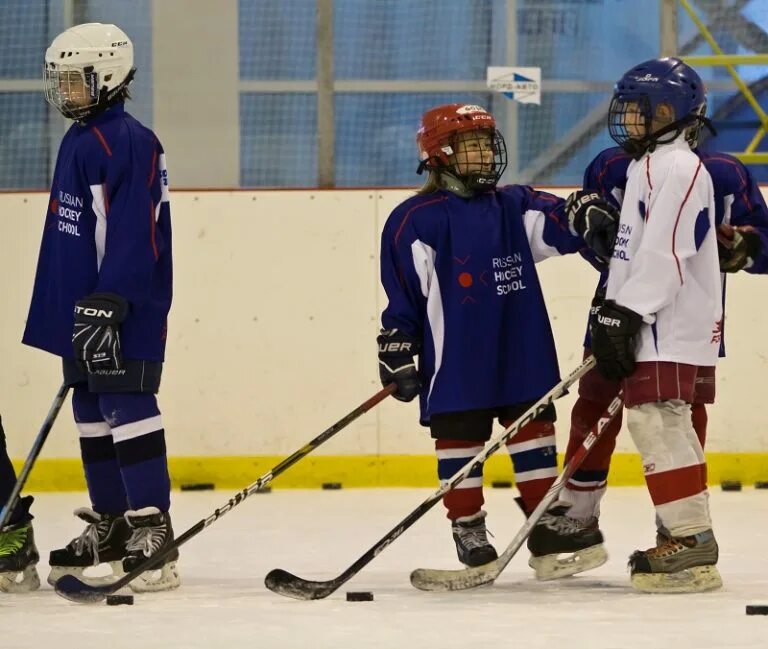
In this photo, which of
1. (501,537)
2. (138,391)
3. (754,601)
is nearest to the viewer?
(754,601)

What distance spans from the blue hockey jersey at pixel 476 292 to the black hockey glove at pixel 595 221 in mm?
125

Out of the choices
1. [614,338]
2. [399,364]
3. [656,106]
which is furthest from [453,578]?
[656,106]

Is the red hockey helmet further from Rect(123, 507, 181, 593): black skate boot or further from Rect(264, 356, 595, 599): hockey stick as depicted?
Rect(123, 507, 181, 593): black skate boot

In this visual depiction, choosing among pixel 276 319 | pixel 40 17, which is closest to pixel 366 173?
pixel 276 319

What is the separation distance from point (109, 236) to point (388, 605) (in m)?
1.05

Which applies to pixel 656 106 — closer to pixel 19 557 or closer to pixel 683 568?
pixel 683 568

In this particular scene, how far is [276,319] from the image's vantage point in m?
6.10

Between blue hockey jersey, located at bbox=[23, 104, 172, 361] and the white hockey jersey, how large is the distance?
105 cm

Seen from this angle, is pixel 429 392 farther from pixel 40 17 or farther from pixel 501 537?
pixel 40 17

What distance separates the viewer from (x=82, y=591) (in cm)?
373

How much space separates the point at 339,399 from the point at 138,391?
213cm

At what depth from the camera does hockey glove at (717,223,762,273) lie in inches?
152

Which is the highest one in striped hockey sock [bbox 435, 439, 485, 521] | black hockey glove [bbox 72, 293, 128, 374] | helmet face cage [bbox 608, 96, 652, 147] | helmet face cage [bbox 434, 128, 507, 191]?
helmet face cage [bbox 608, 96, 652, 147]

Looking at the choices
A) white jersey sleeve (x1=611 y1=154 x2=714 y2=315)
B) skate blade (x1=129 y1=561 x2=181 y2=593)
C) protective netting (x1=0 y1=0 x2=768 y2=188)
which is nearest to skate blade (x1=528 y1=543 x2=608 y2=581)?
white jersey sleeve (x1=611 y1=154 x2=714 y2=315)
